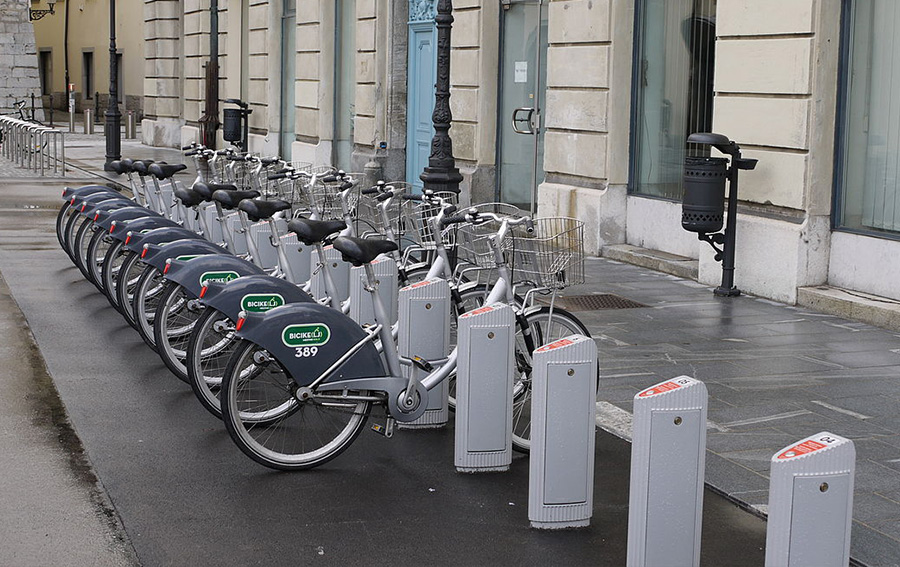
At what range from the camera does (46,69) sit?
62.7 m

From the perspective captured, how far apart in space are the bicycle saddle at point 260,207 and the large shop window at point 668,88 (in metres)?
5.84

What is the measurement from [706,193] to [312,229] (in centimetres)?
524

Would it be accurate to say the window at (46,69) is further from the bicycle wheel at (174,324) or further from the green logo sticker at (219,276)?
the green logo sticker at (219,276)

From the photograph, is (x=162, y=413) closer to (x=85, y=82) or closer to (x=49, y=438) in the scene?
(x=49, y=438)

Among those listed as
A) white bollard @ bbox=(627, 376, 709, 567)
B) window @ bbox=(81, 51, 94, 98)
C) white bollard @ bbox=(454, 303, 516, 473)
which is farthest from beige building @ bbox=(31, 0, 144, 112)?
white bollard @ bbox=(627, 376, 709, 567)

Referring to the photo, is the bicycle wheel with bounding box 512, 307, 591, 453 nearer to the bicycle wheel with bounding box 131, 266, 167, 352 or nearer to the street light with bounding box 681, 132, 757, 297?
the bicycle wheel with bounding box 131, 266, 167, 352

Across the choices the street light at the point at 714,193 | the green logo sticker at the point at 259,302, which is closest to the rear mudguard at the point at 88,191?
the street light at the point at 714,193

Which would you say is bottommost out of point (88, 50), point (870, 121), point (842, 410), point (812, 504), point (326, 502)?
point (326, 502)

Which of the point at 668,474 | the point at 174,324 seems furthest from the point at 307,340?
the point at 174,324

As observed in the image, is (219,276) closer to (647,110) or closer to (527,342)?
(527,342)

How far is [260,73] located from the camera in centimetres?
2473

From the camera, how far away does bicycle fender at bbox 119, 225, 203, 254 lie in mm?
8898

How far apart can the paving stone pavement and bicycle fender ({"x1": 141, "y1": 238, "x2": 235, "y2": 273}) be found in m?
2.54

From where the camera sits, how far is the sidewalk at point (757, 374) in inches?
225
